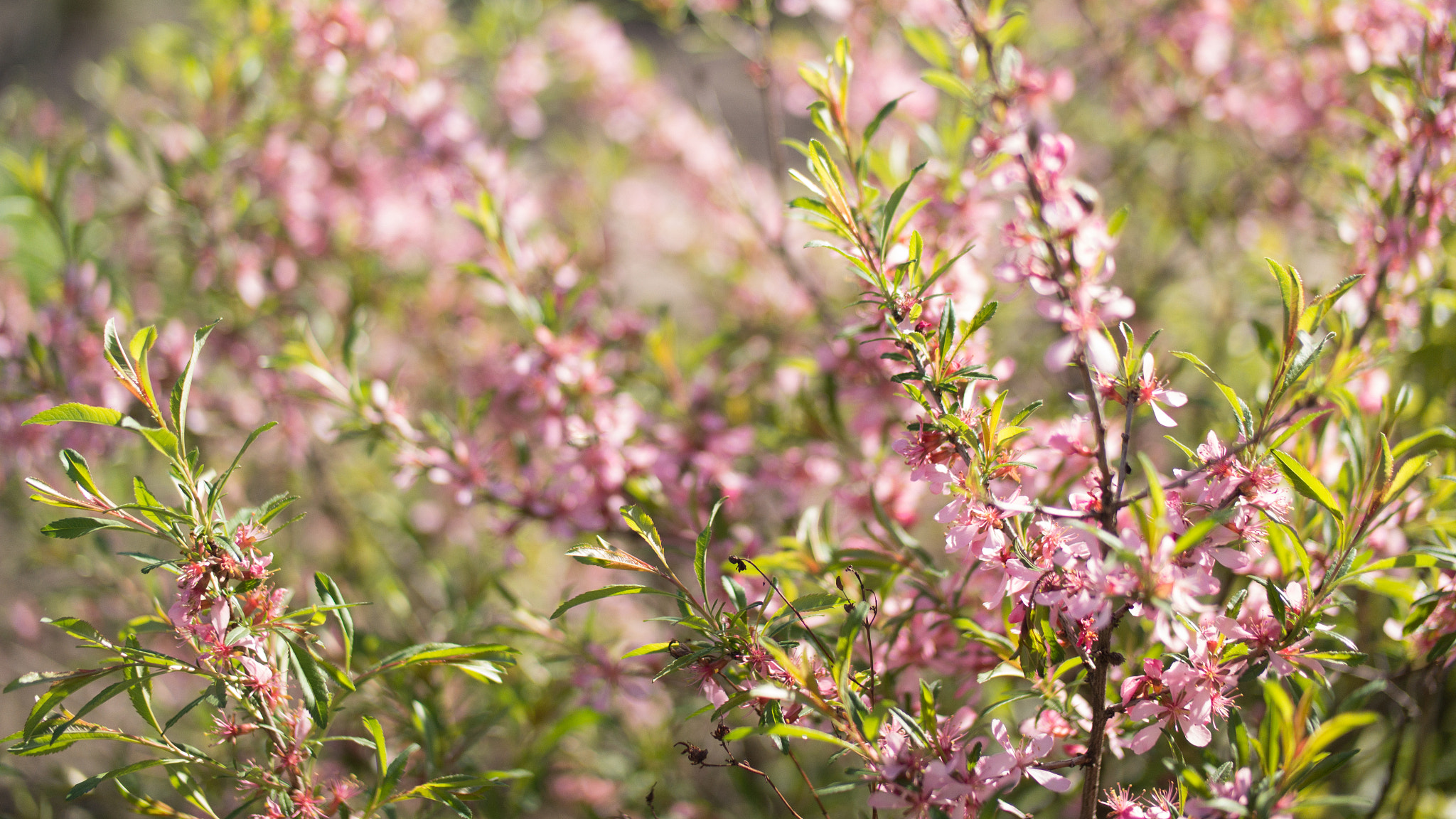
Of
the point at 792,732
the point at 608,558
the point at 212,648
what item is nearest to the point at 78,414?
the point at 212,648

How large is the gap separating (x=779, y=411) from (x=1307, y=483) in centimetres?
95

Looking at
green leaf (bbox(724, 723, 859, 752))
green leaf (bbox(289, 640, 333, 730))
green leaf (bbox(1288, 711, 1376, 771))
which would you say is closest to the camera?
green leaf (bbox(1288, 711, 1376, 771))

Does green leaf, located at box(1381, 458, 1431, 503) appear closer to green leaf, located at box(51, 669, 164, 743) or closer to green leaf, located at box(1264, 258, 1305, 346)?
green leaf, located at box(1264, 258, 1305, 346)

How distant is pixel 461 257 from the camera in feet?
7.62

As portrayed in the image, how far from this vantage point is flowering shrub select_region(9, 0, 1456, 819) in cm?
80

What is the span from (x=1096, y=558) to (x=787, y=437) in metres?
0.86

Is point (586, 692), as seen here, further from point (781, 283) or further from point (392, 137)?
point (392, 137)

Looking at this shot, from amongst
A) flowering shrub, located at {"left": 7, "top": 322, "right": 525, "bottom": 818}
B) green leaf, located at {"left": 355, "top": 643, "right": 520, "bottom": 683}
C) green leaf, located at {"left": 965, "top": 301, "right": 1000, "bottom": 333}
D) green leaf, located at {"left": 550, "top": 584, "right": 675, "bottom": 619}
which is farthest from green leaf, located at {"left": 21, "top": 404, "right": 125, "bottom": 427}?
green leaf, located at {"left": 965, "top": 301, "right": 1000, "bottom": 333}

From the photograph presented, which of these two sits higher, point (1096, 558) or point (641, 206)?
point (1096, 558)

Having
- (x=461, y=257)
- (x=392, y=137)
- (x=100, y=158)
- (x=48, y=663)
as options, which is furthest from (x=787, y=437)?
(x=48, y=663)

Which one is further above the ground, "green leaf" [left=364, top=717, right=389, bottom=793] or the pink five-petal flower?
the pink five-petal flower

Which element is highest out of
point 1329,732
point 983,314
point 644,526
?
point 983,314

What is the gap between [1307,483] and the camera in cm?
77

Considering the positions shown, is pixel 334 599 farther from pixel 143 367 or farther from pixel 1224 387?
pixel 1224 387
